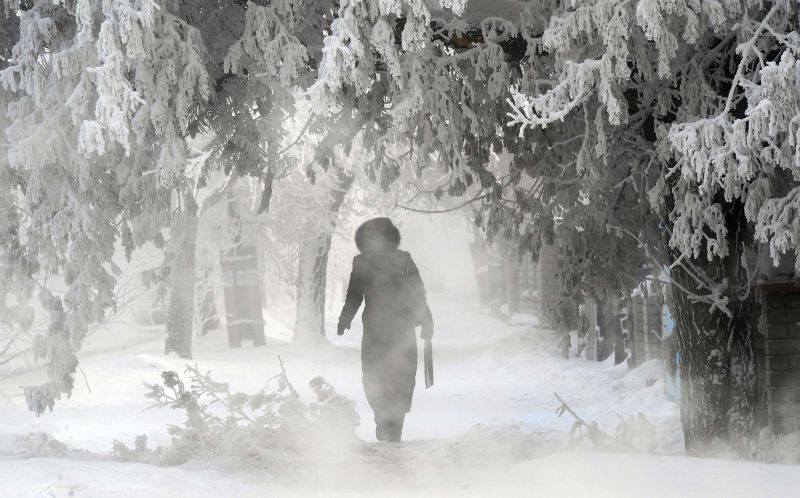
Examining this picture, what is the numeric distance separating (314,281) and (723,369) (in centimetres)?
1564

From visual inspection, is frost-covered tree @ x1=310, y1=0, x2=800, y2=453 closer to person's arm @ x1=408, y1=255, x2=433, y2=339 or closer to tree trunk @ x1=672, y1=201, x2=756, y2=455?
tree trunk @ x1=672, y1=201, x2=756, y2=455

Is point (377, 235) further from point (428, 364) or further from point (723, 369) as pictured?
point (723, 369)

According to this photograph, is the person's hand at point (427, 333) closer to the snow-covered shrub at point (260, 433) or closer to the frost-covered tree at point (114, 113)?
the snow-covered shrub at point (260, 433)

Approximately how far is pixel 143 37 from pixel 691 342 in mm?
4375

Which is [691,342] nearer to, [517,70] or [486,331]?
[517,70]

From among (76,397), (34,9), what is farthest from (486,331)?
(34,9)

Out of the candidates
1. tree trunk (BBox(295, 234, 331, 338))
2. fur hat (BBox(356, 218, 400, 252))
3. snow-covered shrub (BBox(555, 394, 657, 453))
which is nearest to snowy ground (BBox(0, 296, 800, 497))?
snow-covered shrub (BBox(555, 394, 657, 453))

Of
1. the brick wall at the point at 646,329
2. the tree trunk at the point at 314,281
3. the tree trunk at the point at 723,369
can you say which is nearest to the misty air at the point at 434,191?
the tree trunk at the point at 723,369

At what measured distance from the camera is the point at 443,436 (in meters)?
9.70

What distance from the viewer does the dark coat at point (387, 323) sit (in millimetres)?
8422

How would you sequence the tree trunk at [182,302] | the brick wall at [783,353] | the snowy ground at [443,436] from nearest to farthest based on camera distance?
1. the snowy ground at [443,436]
2. the brick wall at [783,353]
3. the tree trunk at [182,302]

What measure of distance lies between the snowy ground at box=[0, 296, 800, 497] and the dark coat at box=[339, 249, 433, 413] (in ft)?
1.73

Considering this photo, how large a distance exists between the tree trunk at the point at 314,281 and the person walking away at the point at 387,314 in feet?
42.3

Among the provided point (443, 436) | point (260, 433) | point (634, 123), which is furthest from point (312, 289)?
point (634, 123)
